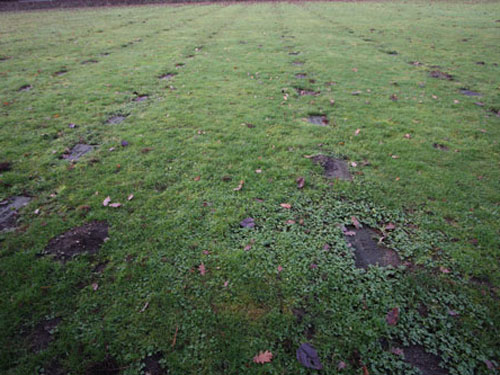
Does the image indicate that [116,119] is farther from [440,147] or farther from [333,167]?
[440,147]

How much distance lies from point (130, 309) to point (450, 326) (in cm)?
304

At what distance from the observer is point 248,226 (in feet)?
11.1

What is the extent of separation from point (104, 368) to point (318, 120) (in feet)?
18.1

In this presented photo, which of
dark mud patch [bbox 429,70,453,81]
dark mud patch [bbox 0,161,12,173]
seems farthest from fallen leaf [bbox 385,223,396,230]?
dark mud patch [bbox 429,70,453,81]

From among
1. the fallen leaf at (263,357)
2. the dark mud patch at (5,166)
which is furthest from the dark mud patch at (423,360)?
A: the dark mud patch at (5,166)

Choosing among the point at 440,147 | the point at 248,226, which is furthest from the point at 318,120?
the point at 248,226

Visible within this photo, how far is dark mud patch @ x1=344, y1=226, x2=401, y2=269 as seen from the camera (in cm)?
297

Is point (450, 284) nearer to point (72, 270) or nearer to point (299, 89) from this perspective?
point (72, 270)

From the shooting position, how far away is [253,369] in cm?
215

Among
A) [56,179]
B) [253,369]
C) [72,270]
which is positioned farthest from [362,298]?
[56,179]

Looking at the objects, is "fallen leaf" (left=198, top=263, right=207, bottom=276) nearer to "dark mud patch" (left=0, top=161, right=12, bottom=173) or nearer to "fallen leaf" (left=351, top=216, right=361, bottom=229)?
"fallen leaf" (left=351, top=216, right=361, bottom=229)

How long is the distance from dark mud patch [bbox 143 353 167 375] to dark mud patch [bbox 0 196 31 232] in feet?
8.70

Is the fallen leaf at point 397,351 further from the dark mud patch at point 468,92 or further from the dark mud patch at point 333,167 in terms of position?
the dark mud patch at point 468,92

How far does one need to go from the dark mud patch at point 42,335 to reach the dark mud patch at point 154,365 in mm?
910
